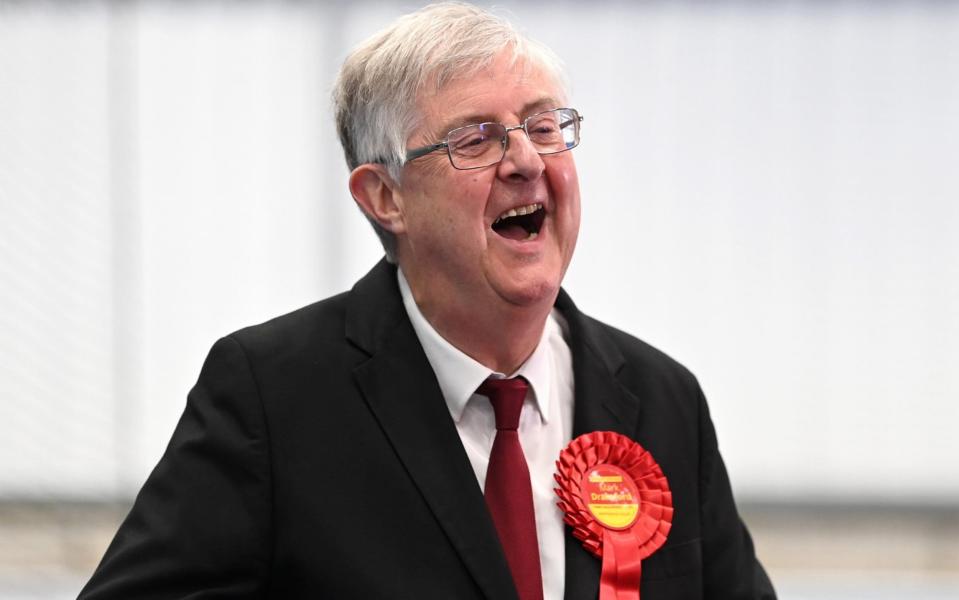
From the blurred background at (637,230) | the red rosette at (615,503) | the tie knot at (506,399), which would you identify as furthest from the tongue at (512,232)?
the blurred background at (637,230)

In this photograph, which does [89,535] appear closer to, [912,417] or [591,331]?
[591,331]

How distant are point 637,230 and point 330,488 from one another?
7.30ft

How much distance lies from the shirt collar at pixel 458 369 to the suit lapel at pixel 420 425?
0.7 inches

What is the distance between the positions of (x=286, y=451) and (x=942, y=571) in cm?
285

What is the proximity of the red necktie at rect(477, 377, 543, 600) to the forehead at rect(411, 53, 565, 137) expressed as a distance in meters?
0.40

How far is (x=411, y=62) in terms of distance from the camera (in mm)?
1638

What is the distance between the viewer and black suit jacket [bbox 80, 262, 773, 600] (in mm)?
1487

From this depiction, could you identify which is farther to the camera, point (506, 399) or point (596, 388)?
point (596, 388)

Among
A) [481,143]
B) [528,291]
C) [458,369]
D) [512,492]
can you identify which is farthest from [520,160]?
[512,492]

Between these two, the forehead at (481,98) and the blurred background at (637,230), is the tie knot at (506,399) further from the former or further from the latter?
the blurred background at (637,230)

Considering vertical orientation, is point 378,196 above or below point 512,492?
above

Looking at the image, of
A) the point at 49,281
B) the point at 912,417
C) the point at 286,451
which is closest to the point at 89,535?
the point at 49,281

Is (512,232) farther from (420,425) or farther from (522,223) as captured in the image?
(420,425)

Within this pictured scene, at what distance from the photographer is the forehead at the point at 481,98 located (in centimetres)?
162
